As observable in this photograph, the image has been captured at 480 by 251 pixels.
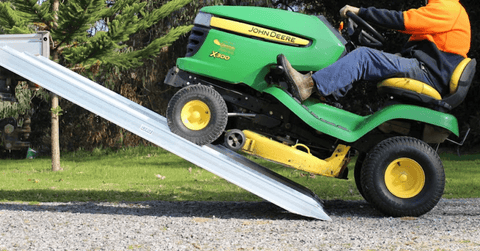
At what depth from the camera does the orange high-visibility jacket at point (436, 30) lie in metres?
3.78

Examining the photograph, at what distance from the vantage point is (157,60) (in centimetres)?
1167

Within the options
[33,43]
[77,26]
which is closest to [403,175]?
[33,43]

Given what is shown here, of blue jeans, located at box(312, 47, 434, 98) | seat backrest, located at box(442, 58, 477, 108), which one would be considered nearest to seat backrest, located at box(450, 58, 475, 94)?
seat backrest, located at box(442, 58, 477, 108)

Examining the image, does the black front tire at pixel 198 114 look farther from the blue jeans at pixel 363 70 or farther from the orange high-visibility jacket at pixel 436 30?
the orange high-visibility jacket at pixel 436 30

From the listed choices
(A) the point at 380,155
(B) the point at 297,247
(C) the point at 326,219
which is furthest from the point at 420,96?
(B) the point at 297,247

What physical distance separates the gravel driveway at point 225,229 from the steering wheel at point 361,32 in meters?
1.41

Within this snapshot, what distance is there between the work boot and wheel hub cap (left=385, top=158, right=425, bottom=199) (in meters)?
0.85

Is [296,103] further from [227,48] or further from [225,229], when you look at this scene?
[225,229]

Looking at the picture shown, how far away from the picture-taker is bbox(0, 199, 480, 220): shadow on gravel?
412 cm

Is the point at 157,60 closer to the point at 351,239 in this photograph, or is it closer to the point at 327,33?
the point at 327,33

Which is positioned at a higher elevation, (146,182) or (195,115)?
(195,115)

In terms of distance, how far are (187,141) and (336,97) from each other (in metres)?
1.15

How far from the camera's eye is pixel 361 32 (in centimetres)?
411

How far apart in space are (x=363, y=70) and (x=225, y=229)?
1561 mm
